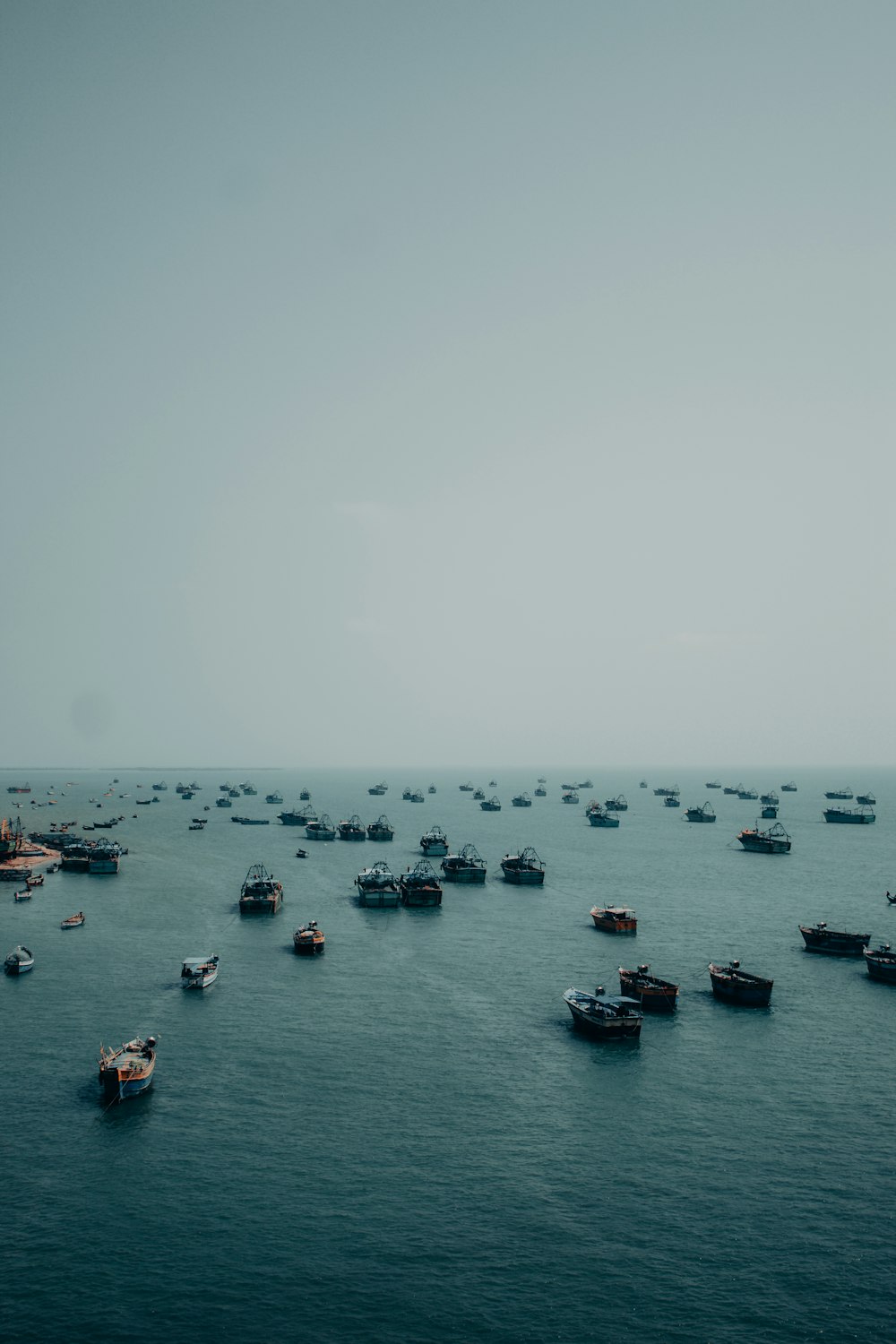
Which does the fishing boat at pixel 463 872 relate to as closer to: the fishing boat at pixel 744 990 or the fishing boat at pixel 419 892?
the fishing boat at pixel 419 892

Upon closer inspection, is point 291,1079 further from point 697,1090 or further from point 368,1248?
point 697,1090

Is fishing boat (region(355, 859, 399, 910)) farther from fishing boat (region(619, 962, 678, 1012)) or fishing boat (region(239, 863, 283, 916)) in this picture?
fishing boat (region(619, 962, 678, 1012))

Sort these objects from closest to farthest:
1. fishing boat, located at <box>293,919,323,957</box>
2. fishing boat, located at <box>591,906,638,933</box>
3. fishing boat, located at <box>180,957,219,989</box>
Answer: fishing boat, located at <box>180,957,219,989</box>
fishing boat, located at <box>293,919,323,957</box>
fishing boat, located at <box>591,906,638,933</box>

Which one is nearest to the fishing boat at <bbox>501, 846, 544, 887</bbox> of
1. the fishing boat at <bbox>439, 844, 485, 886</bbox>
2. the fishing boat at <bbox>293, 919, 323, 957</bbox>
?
the fishing boat at <bbox>439, 844, 485, 886</bbox>

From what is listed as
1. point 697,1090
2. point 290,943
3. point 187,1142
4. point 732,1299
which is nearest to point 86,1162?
point 187,1142

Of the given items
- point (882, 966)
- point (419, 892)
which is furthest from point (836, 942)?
point (419, 892)

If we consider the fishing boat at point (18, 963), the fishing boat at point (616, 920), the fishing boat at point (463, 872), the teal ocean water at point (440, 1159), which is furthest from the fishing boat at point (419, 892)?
the fishing boat at point (18, 963)
